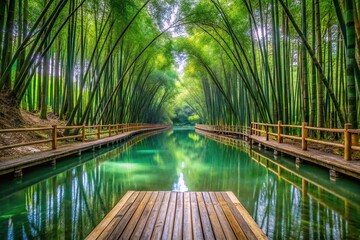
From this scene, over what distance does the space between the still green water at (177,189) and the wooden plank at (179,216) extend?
2.80 ft

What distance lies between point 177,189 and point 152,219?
2.04m

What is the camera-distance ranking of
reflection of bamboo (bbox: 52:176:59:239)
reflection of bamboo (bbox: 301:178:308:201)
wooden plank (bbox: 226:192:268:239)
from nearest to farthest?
wooden plank (bbox: 226:192:268:239)
reflection of bamboo (bbox: 52:176:59:239)
reflection of bamboo (bbox: 301:178:308:201)

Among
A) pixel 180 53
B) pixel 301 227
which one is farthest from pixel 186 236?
pixel 180 53

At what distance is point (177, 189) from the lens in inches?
174

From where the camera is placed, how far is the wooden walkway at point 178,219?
2.09 metres

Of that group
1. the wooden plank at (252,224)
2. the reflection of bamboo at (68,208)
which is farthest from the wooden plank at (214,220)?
the reflection of bamboo at (68,208)

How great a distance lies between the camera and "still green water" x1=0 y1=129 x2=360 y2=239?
2.72m

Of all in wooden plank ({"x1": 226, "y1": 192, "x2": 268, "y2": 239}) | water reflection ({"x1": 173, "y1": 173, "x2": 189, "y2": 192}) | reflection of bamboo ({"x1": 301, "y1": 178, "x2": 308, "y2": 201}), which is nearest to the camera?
wooden plank ({"x1": 226, "y1": 192, "x2": 268, "y2": 239})

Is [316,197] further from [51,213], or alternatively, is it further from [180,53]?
[180,53]

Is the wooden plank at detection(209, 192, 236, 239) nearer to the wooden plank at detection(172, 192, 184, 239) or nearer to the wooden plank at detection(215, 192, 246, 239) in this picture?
the wooden plank at detection(215, 192, 246, 239)

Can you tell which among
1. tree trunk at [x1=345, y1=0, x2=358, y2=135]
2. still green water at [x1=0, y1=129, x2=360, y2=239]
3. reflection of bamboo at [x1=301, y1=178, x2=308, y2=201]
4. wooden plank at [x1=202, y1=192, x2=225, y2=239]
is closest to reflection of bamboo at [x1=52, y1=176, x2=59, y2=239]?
still green water at [x1=0, y1=129, x2=360, y2=239]

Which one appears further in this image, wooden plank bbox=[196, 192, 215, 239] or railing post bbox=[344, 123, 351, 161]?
railing post bbox=[344, 123, 351, 161]

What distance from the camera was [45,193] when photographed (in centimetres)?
403

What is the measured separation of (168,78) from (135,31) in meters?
12.8
